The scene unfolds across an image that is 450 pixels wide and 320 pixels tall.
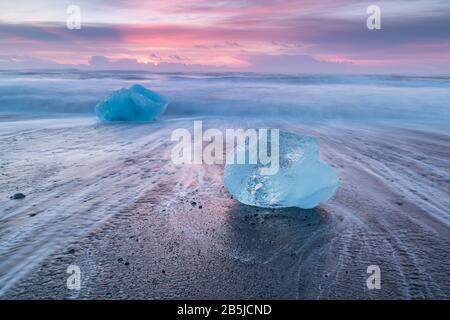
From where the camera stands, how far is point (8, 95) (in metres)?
14.4

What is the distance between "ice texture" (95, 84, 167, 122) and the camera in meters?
9.68

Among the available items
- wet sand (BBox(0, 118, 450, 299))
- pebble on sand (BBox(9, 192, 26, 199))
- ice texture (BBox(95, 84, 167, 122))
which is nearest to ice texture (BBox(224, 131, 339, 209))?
wet sand (BBox(0, 118, 450, 299))

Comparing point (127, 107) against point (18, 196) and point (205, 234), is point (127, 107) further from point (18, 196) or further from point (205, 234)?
point (205, 234)

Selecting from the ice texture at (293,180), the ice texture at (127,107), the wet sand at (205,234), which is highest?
the ice texture at (127,107)

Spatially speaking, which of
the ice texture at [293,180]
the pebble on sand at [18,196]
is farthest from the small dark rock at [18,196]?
the ice texture at [293,180]

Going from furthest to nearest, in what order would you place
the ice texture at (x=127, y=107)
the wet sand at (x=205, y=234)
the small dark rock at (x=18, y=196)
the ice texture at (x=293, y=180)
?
the ice texture at (x=127, y=107) → the small dark rock at (x=18, y=196) → the ice texture at (x=293, y=180) → the wet sand at (x=205, y=234)

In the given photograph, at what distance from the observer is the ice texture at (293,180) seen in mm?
3578

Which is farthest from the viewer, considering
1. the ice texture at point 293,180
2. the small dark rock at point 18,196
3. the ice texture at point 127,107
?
the ice texture at point 127,107

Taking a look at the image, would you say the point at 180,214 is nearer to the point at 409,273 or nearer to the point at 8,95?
the point at 409,273

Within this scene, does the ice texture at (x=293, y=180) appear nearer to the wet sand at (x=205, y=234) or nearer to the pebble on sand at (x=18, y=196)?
the wet sand at (x=205, y=234)

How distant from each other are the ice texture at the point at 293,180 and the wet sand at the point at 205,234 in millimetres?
125

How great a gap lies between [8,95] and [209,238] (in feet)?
47.4

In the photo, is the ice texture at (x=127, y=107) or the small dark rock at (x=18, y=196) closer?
the small dark rock at (x=18, y=196)
